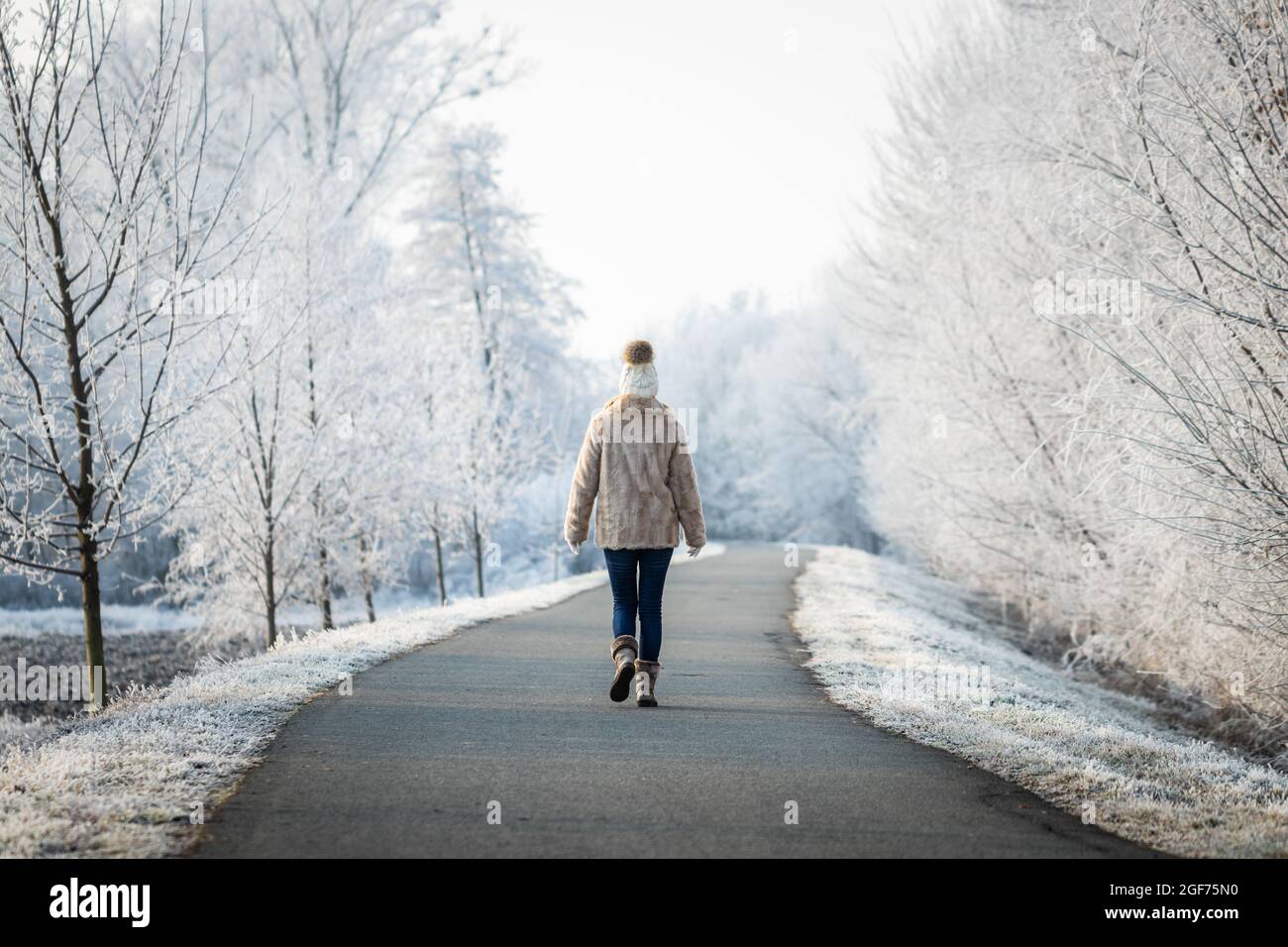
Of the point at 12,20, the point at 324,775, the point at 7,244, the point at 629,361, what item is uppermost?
the point at 12,20

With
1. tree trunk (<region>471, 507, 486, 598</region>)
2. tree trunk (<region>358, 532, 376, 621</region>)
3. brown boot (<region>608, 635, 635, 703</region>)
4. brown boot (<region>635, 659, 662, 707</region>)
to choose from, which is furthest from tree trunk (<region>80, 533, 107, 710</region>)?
tree trunk (<region>471, 507, 486, 598</region>)

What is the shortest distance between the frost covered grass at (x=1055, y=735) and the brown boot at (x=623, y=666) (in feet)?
5.55

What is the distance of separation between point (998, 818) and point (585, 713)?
2887 millimetres

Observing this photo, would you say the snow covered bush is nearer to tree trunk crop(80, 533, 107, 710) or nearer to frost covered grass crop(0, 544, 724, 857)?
frost covered grass crop(0, 544, 724, 857)

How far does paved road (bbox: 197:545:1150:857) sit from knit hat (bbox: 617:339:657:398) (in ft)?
7.48

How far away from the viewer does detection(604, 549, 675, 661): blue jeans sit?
6871 millimetres

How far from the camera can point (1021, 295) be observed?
45.5 ft

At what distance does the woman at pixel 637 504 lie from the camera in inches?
268

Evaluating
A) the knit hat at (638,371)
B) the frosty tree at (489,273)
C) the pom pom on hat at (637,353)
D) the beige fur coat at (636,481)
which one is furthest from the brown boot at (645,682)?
the frosty tree at (489,273)

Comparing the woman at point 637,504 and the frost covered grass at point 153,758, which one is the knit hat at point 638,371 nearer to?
the woman at point 637,504

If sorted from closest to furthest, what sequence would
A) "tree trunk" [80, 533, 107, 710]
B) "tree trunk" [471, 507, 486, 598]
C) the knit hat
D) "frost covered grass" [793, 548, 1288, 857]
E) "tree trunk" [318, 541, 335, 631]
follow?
"frost covered grass" [793, 548, 1288, 857]
the knit hat
"tree trunk" [80, 533, 107, 710]
"tree trunk" [318, 541, 335, 631]
"tree trunk" [471, 507, 486, 598]

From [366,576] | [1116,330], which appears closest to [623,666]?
[1116,330]
